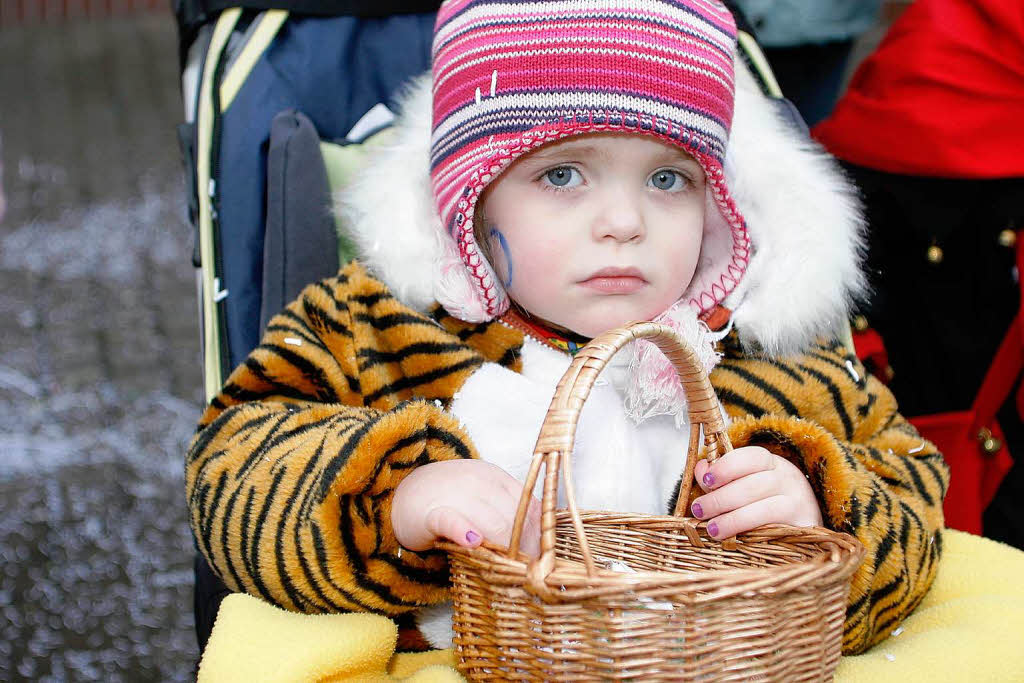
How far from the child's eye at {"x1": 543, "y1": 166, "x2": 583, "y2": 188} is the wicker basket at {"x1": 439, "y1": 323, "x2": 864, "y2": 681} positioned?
13.4 inches

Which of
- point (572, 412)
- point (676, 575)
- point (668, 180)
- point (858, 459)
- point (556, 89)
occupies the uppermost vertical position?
point (556, 89)

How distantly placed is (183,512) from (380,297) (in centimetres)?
143

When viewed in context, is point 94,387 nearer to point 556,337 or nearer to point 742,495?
point 556,337

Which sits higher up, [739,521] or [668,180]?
[668,180]

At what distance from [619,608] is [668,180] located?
0.66 metres

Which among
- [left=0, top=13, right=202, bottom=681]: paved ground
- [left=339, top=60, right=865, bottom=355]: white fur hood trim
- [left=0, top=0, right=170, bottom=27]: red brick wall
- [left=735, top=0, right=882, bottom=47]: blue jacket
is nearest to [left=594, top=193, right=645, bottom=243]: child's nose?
[left=339, top=60, right=865, bottom=355]: white fur hood trim

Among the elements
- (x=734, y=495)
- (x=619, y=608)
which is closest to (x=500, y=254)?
(x=734, y=495)

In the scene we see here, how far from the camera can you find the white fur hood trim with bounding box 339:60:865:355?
4.52 ft

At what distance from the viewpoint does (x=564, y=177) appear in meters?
1.29

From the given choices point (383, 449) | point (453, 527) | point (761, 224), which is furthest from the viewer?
point (761, 224)

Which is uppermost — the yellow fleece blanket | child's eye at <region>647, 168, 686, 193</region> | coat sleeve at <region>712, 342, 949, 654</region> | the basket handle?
child's eye at <region>647, 168, 686, 193</region>

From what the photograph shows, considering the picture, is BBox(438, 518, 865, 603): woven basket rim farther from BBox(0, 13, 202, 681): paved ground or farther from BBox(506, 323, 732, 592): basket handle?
BBox(0, 13, 202, 681): paved ground

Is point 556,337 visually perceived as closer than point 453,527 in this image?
No

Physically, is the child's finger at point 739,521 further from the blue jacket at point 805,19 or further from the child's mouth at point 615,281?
the blue jacket at point 805,19
